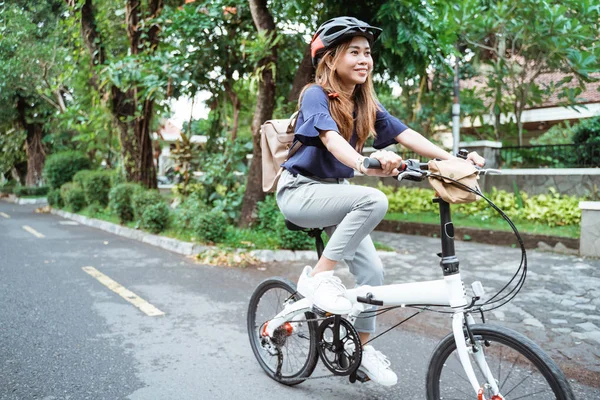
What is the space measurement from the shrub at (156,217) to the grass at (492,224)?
4.77 meters

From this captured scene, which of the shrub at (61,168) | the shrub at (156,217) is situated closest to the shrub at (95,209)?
the shrub at (156,217)

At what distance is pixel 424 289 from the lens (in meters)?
2.37

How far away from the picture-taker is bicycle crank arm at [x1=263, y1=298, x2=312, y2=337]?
294 cm

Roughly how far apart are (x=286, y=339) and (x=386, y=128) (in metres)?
1.44

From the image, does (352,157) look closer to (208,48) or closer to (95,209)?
(208,48)

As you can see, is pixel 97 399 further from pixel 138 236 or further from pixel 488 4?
pixel 488 4

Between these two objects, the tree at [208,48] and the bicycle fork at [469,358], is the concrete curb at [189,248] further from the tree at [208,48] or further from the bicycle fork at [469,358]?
the bicycle fork at [469,358]

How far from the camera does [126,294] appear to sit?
5.33 meters

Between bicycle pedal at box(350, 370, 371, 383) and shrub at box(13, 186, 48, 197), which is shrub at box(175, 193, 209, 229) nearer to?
bicycle pedal at box(350, 370, 371, 383)

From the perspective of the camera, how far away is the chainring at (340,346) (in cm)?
268

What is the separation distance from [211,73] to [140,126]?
3.24 m

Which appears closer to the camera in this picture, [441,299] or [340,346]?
[441,299]

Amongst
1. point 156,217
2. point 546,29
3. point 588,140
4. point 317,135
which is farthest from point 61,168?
point 317,135

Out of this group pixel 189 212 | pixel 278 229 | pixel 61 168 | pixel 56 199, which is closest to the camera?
pixel 278 229
